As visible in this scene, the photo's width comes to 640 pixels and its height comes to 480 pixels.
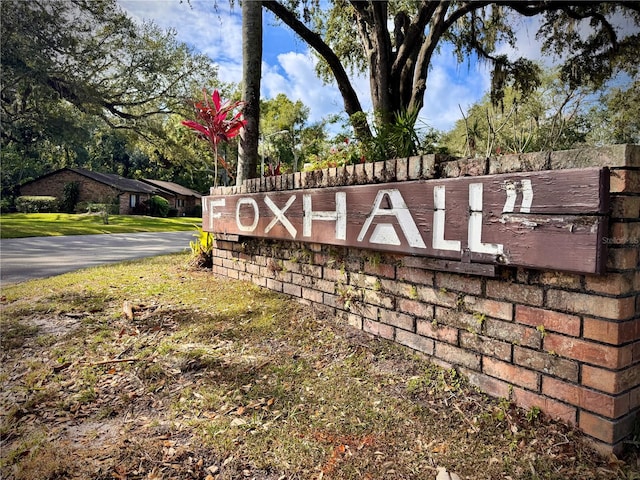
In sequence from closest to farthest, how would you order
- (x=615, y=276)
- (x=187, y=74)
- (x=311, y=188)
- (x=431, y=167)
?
(x=615, y=276)
(x=431, y=167)
(x=311, y=188)
(x=187, y=74)

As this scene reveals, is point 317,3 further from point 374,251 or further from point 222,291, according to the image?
point 374,251

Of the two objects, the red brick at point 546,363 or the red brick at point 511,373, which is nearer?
the red brick at point 546,363

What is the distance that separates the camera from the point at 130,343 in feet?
9.66

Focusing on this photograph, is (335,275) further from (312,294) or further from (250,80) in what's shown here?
(250,80)

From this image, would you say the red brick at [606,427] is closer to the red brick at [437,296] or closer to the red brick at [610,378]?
the red brick at [610,378]

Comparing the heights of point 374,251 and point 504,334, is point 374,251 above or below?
above

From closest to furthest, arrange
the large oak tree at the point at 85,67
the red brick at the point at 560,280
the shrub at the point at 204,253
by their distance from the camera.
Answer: the red brick at the point at 560,280 < the shrub at the point at 204,253 < the large oak tree at the point at 85,67

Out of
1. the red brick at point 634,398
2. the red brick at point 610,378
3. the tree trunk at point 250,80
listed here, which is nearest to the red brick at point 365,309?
the red brick at point 610,378

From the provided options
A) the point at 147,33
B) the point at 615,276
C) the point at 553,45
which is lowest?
the point at 615,276

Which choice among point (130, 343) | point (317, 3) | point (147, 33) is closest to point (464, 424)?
point (130, 343)

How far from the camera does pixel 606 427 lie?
1586 millimetres

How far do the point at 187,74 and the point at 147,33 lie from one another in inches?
94.6

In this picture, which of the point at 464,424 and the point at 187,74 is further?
the point at 187,74

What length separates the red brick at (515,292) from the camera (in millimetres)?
1813
